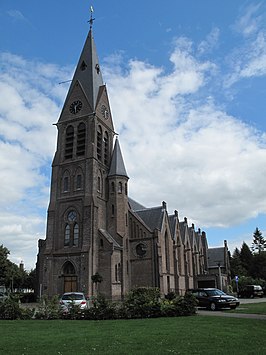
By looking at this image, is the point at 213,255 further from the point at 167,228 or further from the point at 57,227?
the point at 57,227

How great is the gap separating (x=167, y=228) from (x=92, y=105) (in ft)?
68.1

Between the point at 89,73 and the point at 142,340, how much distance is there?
46.2 metres

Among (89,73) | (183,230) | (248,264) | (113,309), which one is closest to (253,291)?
(183,230)

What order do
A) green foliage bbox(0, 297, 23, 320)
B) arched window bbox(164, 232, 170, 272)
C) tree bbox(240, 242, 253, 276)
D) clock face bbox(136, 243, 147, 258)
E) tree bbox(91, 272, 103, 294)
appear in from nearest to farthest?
green foliage bbox(0, 297, 23, 320)
tree bbox(91, 272, 103, 294)
clock face bbox(136, 243, 147, 258)
arched window bbox(164, 232, 170, 272)
tree bbox(240, 242, 253, 276)

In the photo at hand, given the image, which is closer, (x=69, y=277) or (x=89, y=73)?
(x=69, y=277)

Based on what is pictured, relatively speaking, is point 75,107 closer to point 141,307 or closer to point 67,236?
point 67,236

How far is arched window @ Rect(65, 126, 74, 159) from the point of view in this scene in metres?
47.4

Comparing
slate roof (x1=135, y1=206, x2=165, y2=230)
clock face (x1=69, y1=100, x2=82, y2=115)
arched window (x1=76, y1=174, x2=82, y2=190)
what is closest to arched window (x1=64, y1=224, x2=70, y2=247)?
arched window (x1=76, y1=174, x2=82, y2=190)

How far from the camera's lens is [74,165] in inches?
1811

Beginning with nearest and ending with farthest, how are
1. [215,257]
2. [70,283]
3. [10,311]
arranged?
[10,311] → [70,283] → [215,257]

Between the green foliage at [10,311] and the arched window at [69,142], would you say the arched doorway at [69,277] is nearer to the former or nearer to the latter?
the arched window at [69,142]

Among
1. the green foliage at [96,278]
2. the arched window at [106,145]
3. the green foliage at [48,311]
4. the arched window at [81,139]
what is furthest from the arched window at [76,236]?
the green foliage at [48,311]

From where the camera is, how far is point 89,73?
170ft

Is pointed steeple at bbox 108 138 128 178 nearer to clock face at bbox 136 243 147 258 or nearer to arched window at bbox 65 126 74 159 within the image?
arched window at bbox 65 126 74 159
